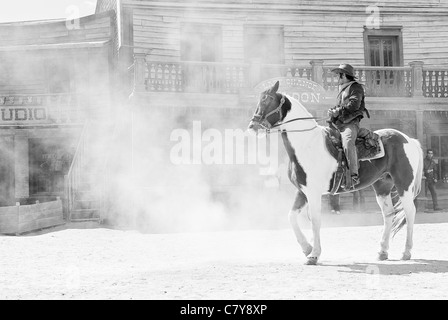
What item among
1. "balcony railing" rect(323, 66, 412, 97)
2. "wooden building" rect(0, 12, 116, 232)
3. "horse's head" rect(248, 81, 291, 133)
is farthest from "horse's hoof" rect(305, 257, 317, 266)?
Answer: "wooden building" rect(0, 12, 116, 232)

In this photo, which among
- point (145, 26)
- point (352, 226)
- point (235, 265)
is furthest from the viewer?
point (145, 26)

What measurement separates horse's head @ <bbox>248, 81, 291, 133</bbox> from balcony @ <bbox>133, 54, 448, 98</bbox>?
887 cm

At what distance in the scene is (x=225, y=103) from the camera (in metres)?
17.5

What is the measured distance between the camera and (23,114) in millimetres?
20656

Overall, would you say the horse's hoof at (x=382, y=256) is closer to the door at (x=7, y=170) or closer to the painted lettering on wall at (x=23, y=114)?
the painted lettering on wall at (x=23, y=114)

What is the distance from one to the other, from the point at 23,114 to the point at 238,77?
8.06 metres

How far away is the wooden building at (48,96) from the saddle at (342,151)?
13108 millimetres

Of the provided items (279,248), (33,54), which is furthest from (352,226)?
(33,54)

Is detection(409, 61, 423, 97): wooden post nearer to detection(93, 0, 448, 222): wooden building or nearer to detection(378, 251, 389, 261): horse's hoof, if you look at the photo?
detection(93, 0, 448, 222): wooden building

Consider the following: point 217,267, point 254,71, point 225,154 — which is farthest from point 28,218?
point 217,267

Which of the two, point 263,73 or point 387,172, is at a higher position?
point 263,73

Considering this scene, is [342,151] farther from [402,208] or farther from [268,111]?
[402,208]

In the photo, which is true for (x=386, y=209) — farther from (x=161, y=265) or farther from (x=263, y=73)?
(x=263, y=73)
